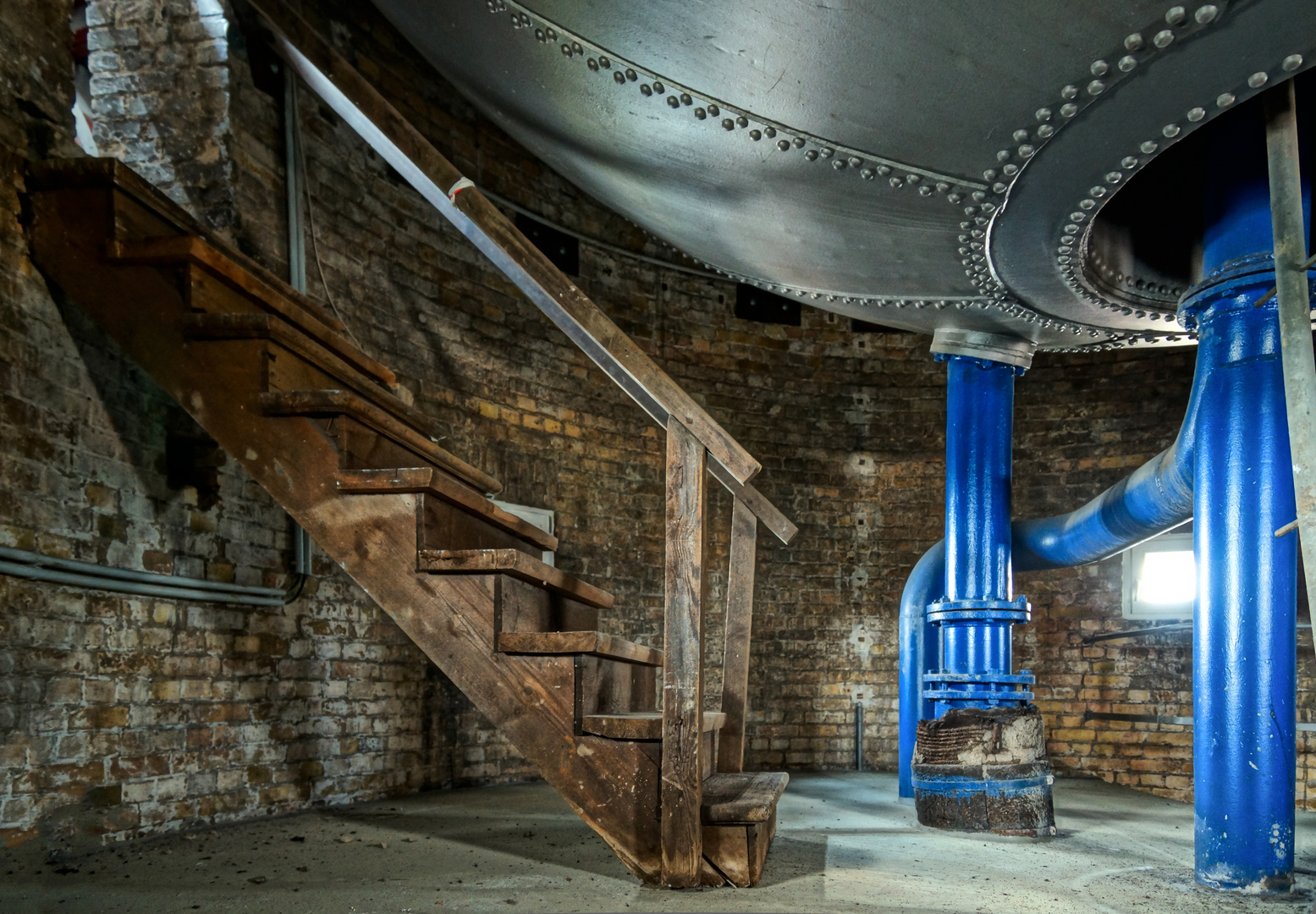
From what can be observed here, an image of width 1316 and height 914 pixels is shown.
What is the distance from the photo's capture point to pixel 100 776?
127 inches

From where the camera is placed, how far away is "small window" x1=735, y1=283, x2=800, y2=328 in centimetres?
784

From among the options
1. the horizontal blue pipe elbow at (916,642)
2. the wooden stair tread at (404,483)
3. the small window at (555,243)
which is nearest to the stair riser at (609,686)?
the wooden stair tread at (404,483)

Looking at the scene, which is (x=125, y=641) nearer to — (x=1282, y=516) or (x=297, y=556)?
(x=297, y=556)

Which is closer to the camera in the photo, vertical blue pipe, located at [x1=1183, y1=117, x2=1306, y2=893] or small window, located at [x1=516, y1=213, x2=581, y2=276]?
vertical blue pipe, located at [x1=1183, y1=117, x2=1306, y2=893]

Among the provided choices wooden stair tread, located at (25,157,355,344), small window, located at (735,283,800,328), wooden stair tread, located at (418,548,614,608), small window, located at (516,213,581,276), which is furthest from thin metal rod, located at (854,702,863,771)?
wooden stair tread, located at (25,157,355,344)

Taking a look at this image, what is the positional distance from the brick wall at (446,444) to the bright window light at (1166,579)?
206 mm

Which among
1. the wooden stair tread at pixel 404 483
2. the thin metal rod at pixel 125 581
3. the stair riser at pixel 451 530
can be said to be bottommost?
the thin metal rod at pixel 125 581

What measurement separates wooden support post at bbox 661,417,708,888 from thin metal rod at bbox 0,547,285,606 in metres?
1.84

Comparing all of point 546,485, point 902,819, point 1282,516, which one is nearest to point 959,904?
point 1282,516

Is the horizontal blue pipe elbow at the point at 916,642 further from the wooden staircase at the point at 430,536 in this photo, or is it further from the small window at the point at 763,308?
the small window at the point at 763,308

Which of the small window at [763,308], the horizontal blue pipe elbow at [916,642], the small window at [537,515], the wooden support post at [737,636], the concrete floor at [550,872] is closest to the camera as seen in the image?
the concrete floor at [550,872]

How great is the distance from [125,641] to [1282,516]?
3654 millimetres

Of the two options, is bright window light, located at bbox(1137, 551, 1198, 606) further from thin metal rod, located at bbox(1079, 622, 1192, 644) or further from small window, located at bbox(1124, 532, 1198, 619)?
thin metal rod, located at bbox(1079, 622, 1192, 644)

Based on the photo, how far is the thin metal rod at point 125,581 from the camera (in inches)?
114
